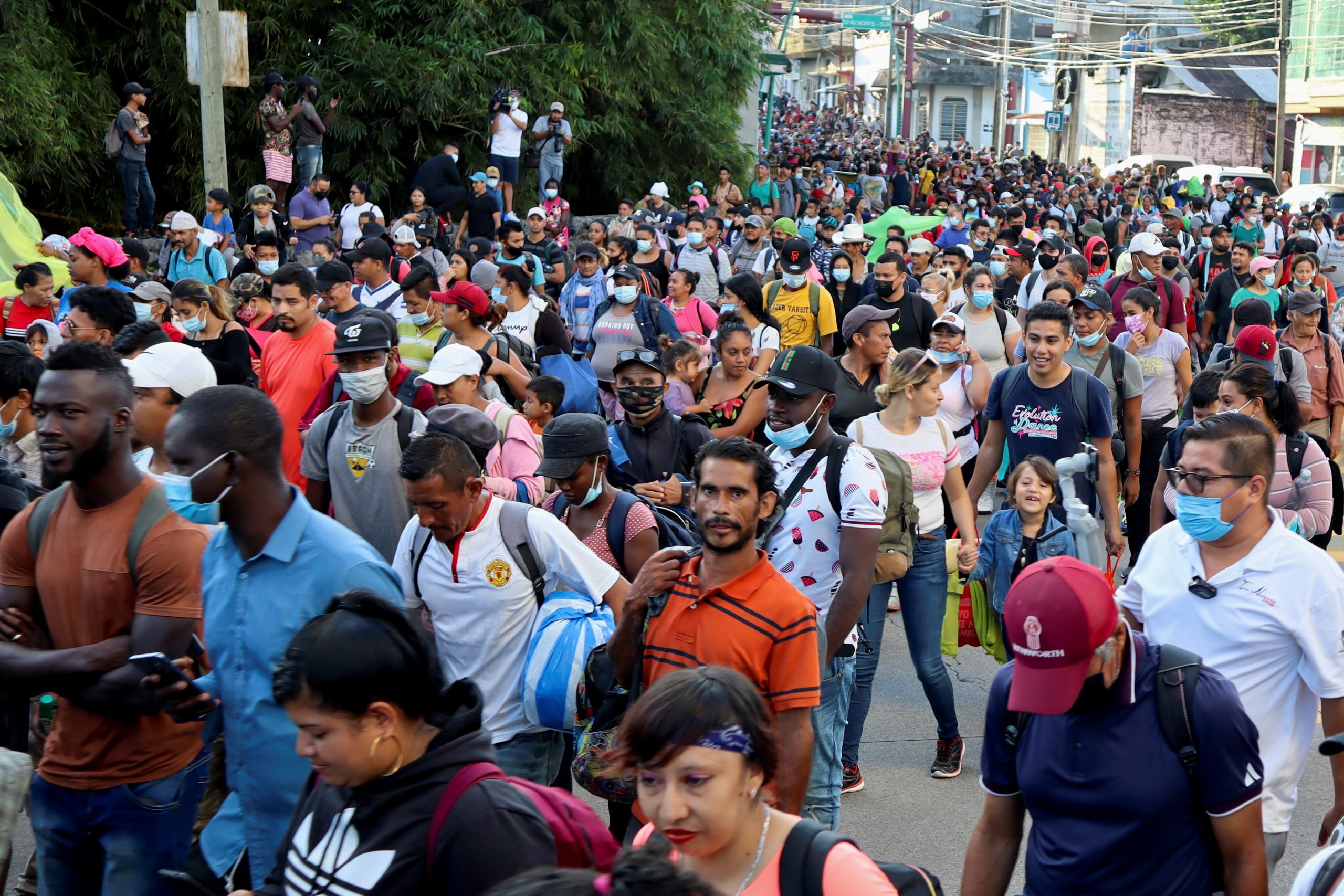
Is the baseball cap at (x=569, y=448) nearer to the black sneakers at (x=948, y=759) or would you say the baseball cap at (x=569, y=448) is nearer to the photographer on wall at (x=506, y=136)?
the black sneakers at (x=948, y=759)

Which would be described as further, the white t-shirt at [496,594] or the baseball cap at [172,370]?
the baseball cap at [172,370]

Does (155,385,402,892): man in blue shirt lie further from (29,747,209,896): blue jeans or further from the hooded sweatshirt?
the hooded sweatshirt

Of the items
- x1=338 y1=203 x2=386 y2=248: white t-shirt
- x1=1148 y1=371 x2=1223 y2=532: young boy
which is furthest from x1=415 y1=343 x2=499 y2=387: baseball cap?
x1=338 y1=203 x2=386 y2=248: white t-shirt

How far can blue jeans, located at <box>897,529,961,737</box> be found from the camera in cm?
587

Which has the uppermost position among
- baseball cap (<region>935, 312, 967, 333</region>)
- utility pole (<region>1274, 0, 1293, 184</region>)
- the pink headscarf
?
utility pole (<region>1274, 0, 1293, 184</region>)

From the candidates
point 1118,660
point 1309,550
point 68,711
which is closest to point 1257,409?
point 1309,550

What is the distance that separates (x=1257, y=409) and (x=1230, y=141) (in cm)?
6241

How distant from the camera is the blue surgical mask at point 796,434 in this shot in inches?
188

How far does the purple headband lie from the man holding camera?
19.5 m

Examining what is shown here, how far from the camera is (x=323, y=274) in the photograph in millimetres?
8609

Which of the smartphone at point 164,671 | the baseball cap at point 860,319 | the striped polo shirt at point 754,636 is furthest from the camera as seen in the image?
the baseball cap at point 860,319

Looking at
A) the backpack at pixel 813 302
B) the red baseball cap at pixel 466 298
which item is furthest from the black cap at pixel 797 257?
the red baseball cap at pixel 466 298

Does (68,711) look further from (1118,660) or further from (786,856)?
(1118,660)

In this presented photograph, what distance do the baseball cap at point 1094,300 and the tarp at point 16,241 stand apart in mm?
8576
